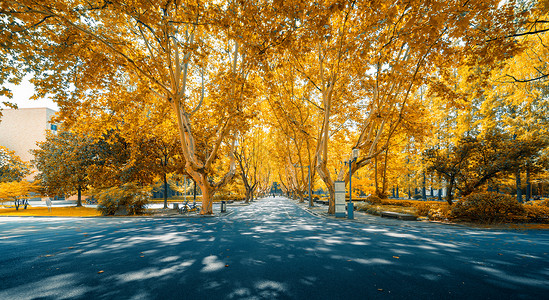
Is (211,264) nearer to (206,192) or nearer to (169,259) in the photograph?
(169,259)

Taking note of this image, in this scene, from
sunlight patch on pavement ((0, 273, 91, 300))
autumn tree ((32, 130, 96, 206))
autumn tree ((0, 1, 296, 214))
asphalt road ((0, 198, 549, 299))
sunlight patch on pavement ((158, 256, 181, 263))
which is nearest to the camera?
sunlight patch on pavement ((0, 273, 91, 300))

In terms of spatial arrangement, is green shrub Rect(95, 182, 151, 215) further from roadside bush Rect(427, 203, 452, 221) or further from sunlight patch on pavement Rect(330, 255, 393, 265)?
roadside bush Rect(427, 203, 452, 221)

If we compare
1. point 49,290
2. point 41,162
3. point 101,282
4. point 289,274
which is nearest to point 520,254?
point 289,274

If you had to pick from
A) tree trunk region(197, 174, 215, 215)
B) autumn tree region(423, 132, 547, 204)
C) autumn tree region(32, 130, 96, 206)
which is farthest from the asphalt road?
autumn tree region(32, 130, 96, 206)

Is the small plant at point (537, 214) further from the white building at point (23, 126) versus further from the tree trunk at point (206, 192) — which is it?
the white building at point (23, 126)

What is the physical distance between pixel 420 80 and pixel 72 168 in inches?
1082

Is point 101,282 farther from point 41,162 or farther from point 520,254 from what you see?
point 41,162

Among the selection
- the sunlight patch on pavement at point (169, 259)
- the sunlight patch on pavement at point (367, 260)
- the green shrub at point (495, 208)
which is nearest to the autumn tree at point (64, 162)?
the sunlight patch on pavement at point (169, 259)

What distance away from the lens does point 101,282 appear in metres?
3.65

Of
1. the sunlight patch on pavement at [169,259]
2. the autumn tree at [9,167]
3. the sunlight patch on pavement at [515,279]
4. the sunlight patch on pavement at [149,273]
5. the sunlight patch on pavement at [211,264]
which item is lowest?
the sunlight patch on pavement at [169,259]

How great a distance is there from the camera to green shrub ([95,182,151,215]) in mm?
16062

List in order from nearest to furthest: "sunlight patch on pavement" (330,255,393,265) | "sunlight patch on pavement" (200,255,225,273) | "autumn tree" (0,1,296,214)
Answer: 1. "sunlight patch on pavement" (200,255,225,273)
2. "sunlight patch on pavement" (330,255,393,265)
3. "autumn tree" (0,1,296,214)

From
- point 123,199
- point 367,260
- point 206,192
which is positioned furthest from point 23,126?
point 367,260

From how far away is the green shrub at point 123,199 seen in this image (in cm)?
1606
